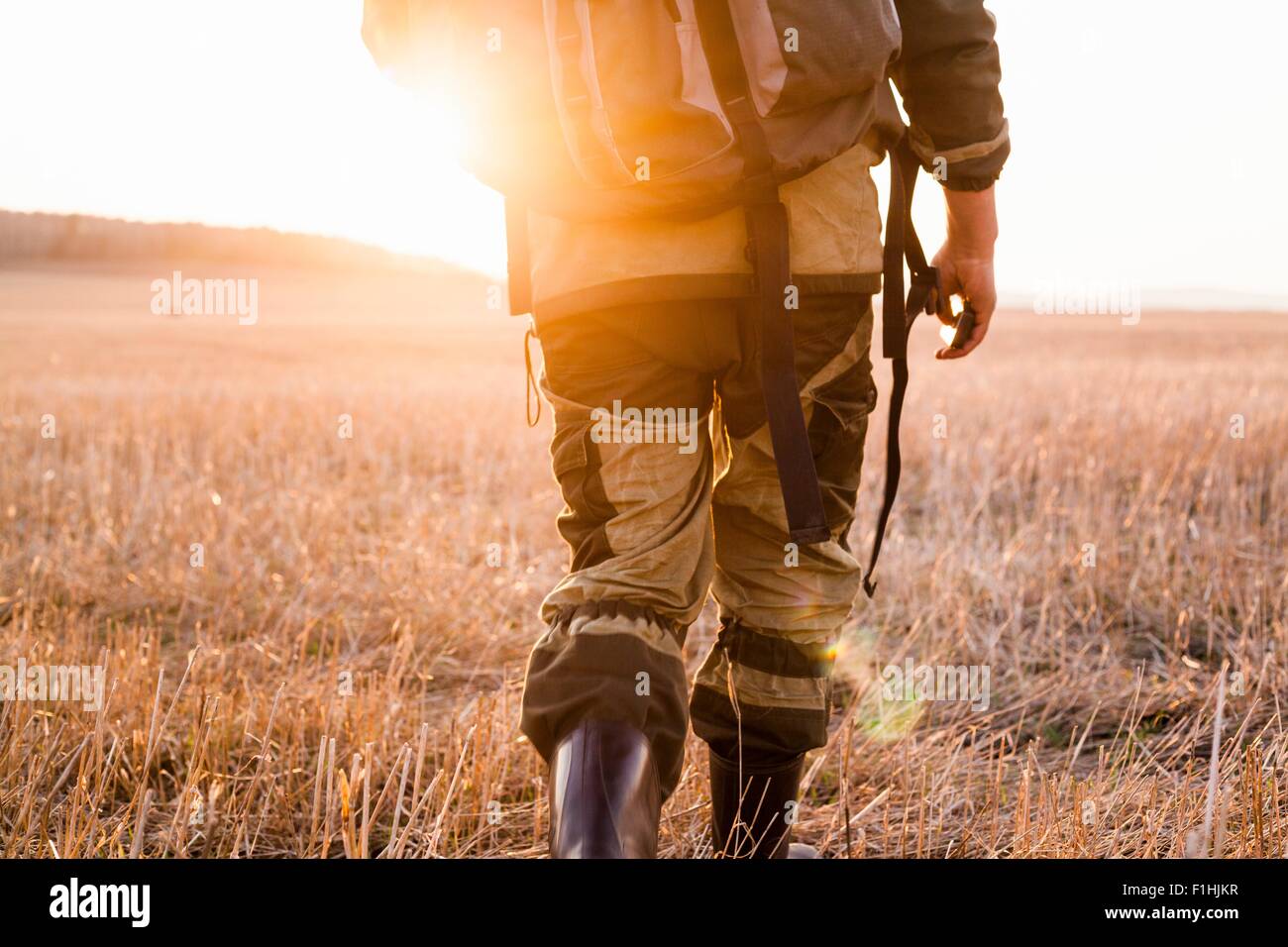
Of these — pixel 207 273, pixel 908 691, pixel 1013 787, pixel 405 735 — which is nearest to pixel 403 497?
pixel 405 735

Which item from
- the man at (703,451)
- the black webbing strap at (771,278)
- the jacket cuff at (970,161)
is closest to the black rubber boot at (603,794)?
the man at (703,451)

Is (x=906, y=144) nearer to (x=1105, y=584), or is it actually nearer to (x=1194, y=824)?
(x=1194, y=824)

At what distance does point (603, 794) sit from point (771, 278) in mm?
777

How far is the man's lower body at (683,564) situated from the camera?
1329mm

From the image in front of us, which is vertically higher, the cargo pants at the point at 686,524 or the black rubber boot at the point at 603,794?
the cargo pants at the point at 686,524

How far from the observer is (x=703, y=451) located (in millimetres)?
1550

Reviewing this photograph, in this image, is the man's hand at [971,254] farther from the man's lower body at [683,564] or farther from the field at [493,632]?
the field at [493,632]

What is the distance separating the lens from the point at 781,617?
161cm

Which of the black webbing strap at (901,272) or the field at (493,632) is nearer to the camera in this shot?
the black webbing strap at (901,272)

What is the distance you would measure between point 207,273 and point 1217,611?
130ft

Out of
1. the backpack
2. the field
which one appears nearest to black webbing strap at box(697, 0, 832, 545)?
the backpack

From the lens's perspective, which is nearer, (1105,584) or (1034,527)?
(1105,584)

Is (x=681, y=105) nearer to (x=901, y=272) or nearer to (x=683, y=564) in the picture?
(x=901, y=272)

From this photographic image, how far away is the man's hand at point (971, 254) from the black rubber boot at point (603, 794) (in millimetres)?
961
